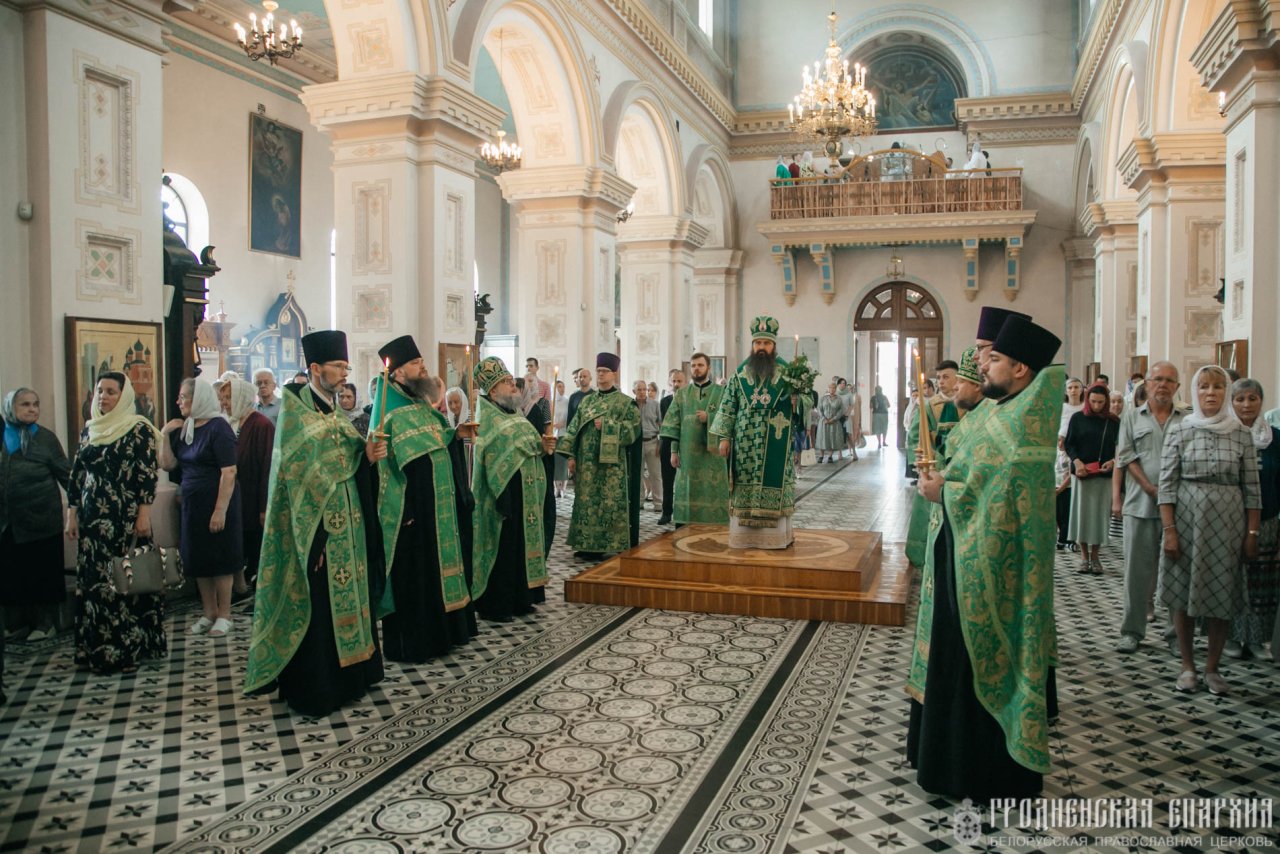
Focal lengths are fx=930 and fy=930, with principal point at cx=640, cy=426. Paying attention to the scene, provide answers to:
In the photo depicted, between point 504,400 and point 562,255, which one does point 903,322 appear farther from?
point 504,400

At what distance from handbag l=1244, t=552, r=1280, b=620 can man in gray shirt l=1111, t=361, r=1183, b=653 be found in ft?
1.47

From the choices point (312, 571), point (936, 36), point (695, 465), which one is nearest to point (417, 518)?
point (312, 571)

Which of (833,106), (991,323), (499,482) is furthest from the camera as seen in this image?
(833,106)

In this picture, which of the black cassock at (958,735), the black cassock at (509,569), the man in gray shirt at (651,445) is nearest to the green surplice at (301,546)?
the black cassock at (509,569)

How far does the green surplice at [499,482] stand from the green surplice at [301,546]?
146 centimetres

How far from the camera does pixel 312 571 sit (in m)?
4.41

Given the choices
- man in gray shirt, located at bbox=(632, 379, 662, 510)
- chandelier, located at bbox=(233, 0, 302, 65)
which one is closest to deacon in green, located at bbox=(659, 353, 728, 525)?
man in gray shirt, located at bbox=(632, 379, 662, 510)

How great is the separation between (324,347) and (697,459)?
4.74m

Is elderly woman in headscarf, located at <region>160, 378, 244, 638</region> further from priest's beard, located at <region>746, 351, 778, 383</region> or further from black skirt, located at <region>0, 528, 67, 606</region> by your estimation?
priest's beard, located at <region>746, 351, 778, 383</region>

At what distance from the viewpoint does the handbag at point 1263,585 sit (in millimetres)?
4855

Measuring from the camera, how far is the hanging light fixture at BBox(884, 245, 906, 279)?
19.8m

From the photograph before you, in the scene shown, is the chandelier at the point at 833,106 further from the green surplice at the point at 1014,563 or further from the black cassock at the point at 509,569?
the green surplice at the point at 1014,563

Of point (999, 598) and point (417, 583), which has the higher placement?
point (999, 598)

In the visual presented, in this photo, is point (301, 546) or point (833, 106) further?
point (833, 106)
